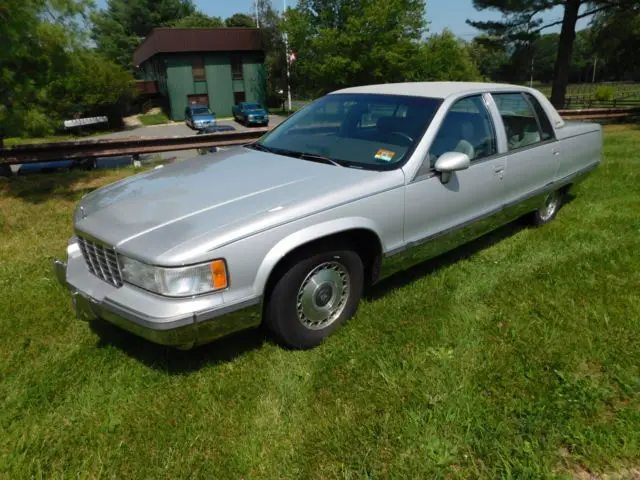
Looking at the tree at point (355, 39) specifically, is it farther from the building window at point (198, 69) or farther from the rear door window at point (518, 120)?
the rear door window at point (518, 120)

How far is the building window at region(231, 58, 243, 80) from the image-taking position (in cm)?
4156

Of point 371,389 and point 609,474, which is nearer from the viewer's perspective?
point 609,474

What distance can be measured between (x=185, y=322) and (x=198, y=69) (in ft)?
138

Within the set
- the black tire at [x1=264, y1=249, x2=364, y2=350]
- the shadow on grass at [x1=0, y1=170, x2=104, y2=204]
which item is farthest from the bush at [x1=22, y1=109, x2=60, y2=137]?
the black tire at [x1=264, y1=249, x2=364, y2=350]

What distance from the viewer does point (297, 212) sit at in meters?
2.66

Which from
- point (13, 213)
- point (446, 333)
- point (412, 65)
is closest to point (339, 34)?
point (412, 65)

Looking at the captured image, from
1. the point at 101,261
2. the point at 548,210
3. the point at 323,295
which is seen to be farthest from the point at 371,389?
the point at 548,210

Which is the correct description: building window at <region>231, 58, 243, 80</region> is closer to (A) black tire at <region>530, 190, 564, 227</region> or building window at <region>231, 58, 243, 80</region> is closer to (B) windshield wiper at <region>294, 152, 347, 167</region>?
(A) black tire at <region>530, 190, 564, 227</region>

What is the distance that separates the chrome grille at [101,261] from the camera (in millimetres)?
2625

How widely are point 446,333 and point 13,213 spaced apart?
537 cm

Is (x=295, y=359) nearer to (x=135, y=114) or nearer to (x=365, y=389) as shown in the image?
(x=365, y=389)

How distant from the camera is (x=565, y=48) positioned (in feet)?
64.2

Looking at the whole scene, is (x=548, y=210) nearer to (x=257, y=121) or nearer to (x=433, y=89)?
(x=433, y=89)

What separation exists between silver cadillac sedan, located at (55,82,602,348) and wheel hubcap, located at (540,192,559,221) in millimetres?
676
